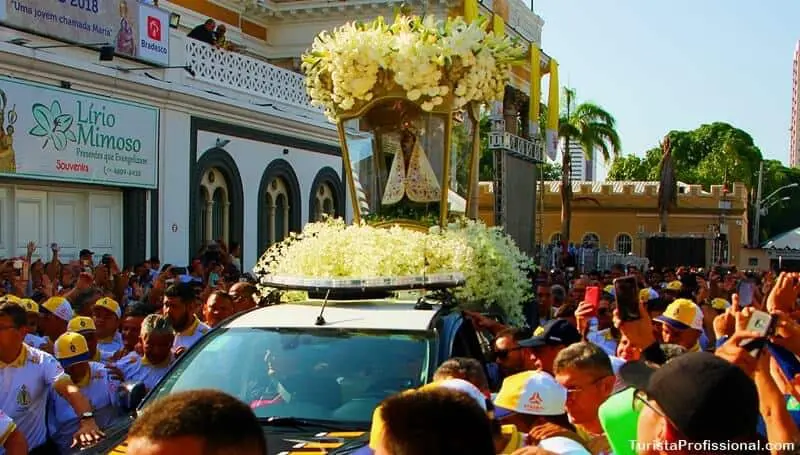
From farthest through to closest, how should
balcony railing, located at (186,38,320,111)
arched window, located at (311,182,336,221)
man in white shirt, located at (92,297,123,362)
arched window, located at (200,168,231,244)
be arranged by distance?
arched window, located at (311,182,336,221), arched window, located at (200,168,231,244), balcony railing, located at (186,38,320,111), man in white shirt, located at (92,297,123,362)

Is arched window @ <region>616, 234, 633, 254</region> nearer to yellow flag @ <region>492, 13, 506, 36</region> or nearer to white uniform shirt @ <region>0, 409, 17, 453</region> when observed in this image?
yellow flag @ <region>492, 13, 506, 36</region>

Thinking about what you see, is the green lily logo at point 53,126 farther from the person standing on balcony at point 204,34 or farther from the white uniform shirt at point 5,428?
the white uniform shirt at point 5,428

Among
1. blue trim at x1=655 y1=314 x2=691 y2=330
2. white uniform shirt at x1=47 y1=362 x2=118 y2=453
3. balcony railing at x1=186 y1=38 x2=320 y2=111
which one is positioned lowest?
white uniform shirt at x1=47 y1=362 x2=118 y2=453

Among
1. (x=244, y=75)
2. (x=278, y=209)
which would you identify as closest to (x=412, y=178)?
(x=244, y=75)

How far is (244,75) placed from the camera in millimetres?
19156

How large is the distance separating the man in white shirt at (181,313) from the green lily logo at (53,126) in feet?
24.4

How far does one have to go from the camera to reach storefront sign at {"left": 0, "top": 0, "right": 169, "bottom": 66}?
13859 mm

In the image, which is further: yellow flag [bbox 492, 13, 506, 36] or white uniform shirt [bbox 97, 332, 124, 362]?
yellow flag [bbox 492, 13, 506, 36]

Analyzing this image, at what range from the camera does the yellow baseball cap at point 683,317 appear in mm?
6375

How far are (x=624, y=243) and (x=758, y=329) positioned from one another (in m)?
48.3

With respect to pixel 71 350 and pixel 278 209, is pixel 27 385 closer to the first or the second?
pixel 71 350

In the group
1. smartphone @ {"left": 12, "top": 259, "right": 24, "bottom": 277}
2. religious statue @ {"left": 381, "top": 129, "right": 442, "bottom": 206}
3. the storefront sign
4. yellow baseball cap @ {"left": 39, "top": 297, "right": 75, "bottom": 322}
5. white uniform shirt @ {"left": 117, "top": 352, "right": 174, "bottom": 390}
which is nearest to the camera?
white uniform shirt @ {"left": 117, "top": 352, "right": 174, "bottom": 390}

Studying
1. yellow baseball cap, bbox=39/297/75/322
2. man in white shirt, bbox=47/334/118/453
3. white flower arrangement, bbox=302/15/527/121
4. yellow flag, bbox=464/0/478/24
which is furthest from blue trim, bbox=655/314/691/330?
yellow flag, bbox=464/0/478/24

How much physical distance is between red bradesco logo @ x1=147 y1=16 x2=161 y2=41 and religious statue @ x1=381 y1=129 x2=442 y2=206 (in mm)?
8055
